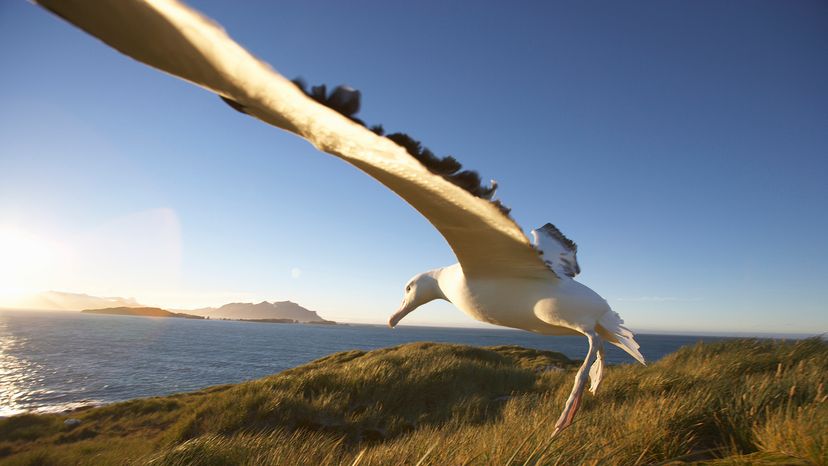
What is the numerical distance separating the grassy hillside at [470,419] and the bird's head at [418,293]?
56.7 inches

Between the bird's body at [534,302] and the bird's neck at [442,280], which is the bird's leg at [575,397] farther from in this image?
the bird's neck at [442,280]

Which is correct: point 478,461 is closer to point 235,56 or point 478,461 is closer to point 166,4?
point 235,56

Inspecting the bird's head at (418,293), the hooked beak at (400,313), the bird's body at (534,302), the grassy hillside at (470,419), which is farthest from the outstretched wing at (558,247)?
the hooked beak at (400,313)

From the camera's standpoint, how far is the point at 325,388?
9.64 m

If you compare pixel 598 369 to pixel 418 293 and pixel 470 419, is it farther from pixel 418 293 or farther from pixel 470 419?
pixel 470 419

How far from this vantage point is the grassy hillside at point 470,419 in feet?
10.0

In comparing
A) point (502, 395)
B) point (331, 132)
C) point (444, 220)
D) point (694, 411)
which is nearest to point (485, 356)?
point (502, 395)

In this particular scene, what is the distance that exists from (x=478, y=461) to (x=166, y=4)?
3172 mm

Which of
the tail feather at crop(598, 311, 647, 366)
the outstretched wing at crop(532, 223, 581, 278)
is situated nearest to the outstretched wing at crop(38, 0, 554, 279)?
the tail feather at crop(598, 311, 647, 366)

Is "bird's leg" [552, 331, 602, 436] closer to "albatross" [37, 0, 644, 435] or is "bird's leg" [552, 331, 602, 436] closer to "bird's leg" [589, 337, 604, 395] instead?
"bird's leg" [589, 337, 604, 395]

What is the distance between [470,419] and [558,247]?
4368 mm

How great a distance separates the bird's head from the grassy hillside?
4.72ft

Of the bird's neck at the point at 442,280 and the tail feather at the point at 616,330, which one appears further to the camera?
the bird's neck at the point at 442,280

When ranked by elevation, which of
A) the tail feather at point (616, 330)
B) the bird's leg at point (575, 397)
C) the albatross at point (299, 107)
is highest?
the albatross at point (299, 107)
